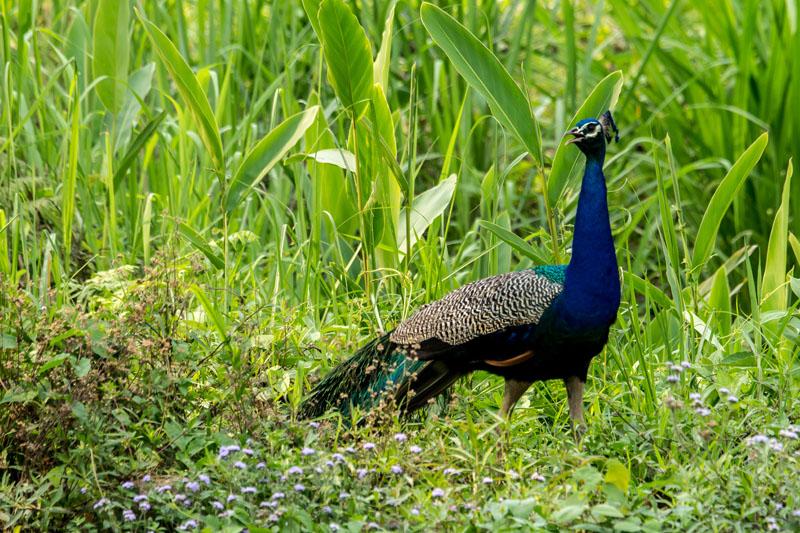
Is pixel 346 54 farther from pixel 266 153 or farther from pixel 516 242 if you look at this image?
pixel 516 242

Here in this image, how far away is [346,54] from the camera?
4031mm

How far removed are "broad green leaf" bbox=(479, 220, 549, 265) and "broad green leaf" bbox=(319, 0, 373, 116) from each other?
0.66 meters

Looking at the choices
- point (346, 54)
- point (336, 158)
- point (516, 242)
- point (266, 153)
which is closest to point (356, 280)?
point (336, 158)

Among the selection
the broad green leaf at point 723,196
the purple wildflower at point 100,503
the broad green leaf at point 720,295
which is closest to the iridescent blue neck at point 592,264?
the broad green leaf at point 723,196

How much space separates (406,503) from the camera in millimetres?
2902

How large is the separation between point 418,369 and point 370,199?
817 mm

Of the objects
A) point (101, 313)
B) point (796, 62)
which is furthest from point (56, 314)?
point (796, 62)

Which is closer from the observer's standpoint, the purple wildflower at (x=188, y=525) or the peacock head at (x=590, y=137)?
the purple wildflower at (x=188, y=525)

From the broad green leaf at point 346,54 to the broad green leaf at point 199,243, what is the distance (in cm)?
68

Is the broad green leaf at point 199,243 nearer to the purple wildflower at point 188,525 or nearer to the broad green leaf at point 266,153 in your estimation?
the broad green leaf at point 266,153

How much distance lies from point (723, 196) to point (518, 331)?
A: 0.99 m

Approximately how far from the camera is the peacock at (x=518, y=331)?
3424 millimetres

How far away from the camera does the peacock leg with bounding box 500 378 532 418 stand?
140 inches

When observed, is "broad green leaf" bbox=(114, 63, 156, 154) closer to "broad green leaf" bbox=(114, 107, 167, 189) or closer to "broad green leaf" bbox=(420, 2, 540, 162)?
"broad green leaf" bbox=(114, 107, 167, 189)
